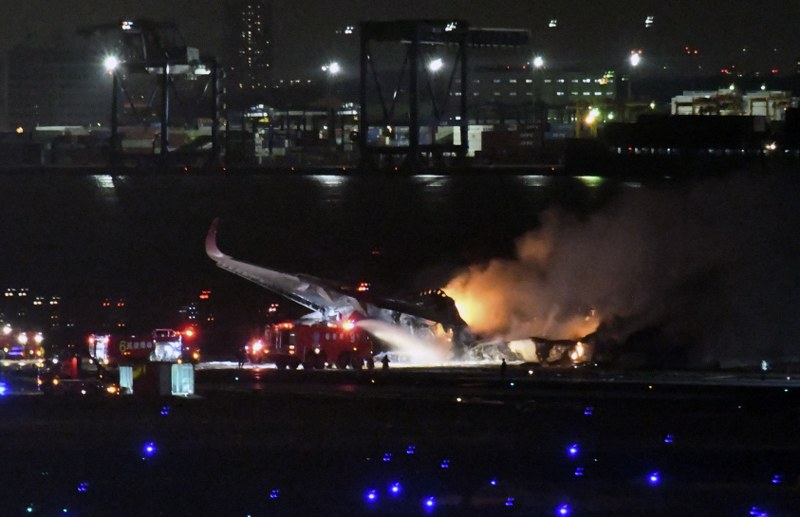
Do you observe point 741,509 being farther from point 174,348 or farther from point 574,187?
point 574,187

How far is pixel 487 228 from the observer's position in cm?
11506

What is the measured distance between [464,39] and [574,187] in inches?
1204

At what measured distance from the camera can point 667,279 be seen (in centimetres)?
5128

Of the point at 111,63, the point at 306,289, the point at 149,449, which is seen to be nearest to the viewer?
the point at 149,449

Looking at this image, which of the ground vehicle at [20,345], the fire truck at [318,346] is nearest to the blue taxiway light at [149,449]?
the fire truck at [318,346]

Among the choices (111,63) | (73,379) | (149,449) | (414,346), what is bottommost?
A: (149,449)

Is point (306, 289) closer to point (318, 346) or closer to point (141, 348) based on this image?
point (318, 346)

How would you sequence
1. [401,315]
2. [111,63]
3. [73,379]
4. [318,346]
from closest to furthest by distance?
[73,379] < [318,346] < [401,315] < [111,63]

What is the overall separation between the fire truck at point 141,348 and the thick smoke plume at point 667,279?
36.7 ft

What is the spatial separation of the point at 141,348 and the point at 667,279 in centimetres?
2042

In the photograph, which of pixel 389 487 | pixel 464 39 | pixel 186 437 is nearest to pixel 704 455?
pixel 389 487

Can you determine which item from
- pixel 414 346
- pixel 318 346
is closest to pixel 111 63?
pixel 414 346

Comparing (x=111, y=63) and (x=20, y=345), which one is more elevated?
(x=111, y=63)

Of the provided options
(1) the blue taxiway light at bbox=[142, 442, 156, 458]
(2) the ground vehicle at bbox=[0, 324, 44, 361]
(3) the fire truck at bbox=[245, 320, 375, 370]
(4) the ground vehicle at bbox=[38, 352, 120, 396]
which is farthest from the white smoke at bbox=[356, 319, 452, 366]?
(1) the blue taxiway light at bbox=[142, 442, 156, 458]
